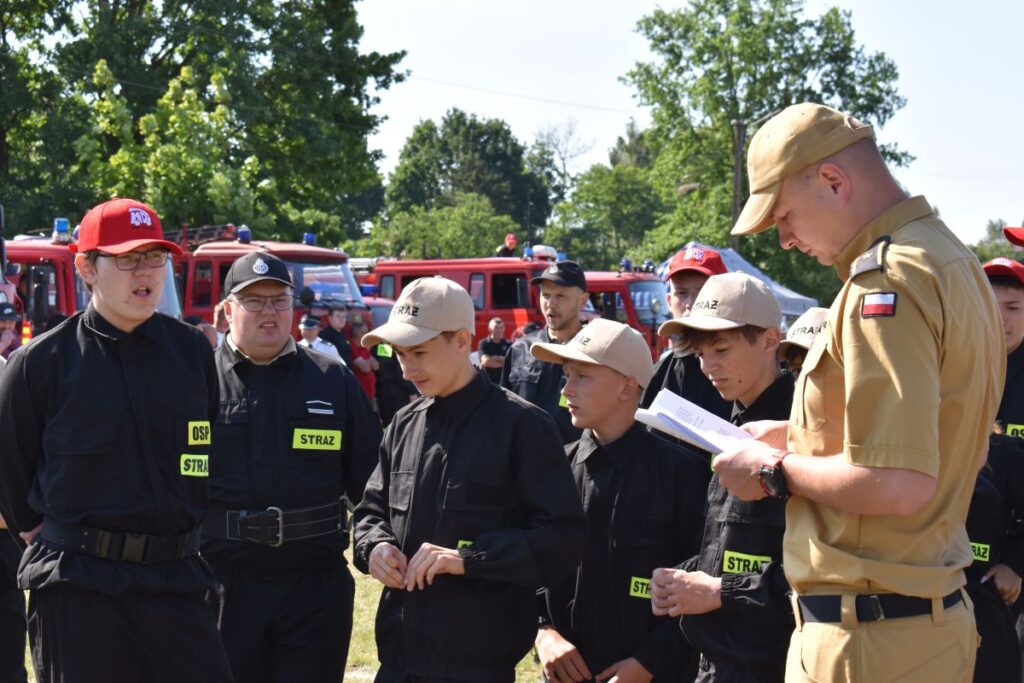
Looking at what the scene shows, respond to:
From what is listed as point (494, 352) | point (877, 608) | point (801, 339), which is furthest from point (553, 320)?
point (494, 352)

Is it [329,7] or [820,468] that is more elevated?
[329,7]

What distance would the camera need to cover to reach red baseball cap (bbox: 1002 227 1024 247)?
584 centimetres

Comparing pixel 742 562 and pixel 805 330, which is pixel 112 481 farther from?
pixel 805 330

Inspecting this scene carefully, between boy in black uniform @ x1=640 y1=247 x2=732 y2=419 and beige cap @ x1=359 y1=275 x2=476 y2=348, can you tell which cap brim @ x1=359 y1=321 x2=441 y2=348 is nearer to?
beige cap @ x1=359 y1=275 x2=476 y2=348

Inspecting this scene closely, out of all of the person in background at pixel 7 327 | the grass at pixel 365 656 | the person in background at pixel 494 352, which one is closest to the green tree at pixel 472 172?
the person in background at pixel 494 352

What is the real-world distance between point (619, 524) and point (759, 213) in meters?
1.59

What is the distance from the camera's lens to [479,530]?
3748 millimetres

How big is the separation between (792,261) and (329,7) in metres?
23.6

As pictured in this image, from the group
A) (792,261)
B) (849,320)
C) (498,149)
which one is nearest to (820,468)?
(849,320)

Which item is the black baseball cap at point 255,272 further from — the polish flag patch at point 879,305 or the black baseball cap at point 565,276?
the polish flag patch at point 879,305

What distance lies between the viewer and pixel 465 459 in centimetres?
378

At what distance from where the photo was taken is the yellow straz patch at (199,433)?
4074 millimetres

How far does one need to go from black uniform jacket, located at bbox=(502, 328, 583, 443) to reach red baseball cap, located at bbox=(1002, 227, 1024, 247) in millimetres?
2472

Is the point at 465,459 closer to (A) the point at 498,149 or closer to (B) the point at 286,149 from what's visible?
(B) the point at 286,149
